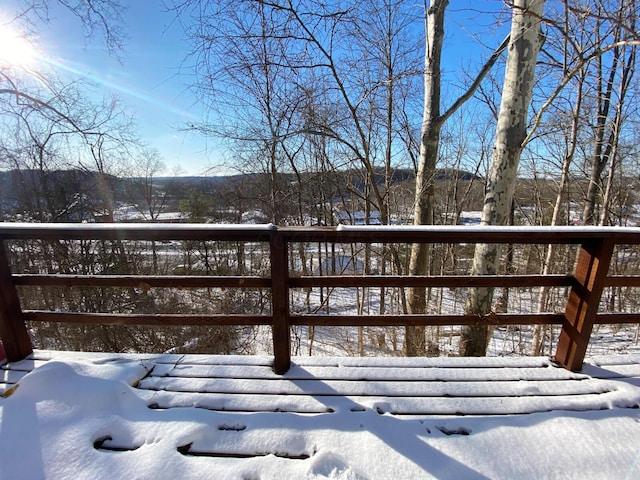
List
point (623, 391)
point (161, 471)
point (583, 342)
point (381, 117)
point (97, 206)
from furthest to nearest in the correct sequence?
point (97, 206)
point (381, 117)
point (583, 342)
point (623, 391)
point (161, 471)

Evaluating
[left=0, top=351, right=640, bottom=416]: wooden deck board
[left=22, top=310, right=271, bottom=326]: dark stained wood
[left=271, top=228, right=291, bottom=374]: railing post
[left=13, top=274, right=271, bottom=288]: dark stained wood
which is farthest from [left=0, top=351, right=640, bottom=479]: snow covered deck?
[left=13, top=274, right=271, bottom=288]: dark stained wood

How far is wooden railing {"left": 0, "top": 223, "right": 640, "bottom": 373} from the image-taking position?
1688 millimetres

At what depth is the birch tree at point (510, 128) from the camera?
114 inches

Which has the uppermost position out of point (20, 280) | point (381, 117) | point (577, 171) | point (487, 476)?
point (381, 117)

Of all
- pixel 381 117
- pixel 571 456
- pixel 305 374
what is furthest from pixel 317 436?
pixel 381 117

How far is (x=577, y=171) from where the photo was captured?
396 inches

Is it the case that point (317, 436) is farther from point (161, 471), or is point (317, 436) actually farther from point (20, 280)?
point (20, 280)

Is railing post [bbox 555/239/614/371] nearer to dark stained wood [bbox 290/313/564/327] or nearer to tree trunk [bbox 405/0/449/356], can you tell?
dark stained wood [bbox 290/313/564/327]

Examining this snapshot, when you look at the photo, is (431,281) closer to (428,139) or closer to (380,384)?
(380,384)

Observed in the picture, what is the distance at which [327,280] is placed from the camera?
6.12ft

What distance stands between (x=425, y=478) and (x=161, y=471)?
116 centimetres

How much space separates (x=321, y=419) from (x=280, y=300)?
72 centimetres

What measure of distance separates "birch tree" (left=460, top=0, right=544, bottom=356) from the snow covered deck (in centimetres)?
124

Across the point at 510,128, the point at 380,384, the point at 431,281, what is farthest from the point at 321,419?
the point at 510,128
